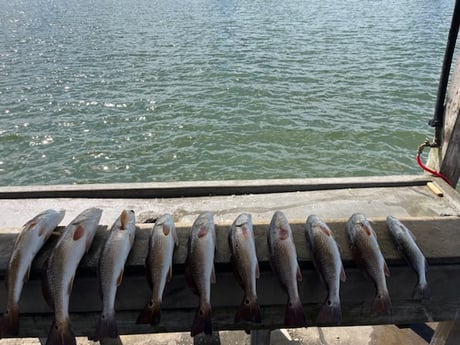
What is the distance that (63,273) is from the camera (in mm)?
2824

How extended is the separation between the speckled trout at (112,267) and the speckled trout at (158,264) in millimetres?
177

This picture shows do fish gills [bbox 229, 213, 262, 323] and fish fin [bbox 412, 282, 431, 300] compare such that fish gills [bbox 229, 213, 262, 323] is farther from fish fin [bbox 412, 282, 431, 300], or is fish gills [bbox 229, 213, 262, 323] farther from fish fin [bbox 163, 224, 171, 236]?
fish fin [bbox 412, 282, 431, 300]

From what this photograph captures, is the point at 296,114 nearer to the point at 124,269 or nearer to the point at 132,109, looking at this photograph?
the point at 132,109

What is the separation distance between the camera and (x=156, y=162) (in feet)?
36.7

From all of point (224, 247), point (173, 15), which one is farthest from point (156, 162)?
point (173, 15)

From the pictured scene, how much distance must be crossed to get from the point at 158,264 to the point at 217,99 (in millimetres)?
12360

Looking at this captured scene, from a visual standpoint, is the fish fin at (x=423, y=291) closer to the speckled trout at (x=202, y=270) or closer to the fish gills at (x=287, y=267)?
the fish gills at (x=287, y=267)

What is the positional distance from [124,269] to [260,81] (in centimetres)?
1407

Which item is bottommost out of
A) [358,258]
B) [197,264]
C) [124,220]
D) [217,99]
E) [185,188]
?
[217,99]

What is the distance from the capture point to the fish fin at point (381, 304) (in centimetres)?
290

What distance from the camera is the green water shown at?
11133 mm

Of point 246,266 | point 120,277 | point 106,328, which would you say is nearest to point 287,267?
point 246,266

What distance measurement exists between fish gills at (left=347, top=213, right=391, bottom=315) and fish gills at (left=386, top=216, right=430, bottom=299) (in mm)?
189

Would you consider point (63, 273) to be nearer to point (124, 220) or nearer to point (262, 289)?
point (124, 220)
